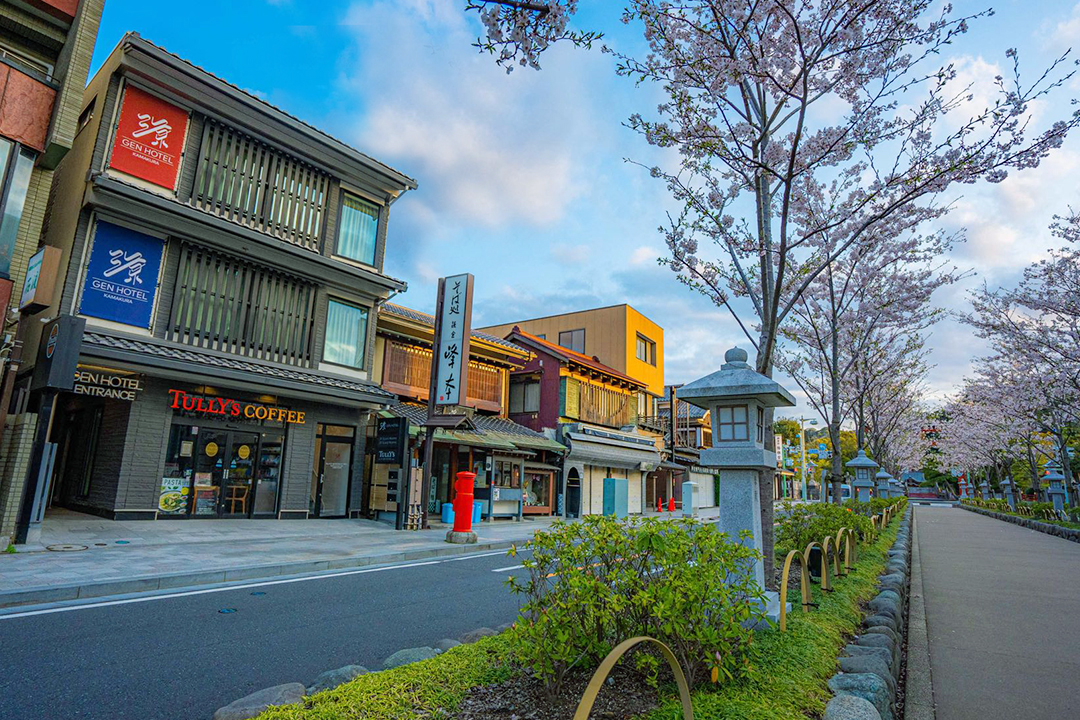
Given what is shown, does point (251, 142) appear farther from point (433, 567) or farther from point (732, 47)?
point (732, 47)

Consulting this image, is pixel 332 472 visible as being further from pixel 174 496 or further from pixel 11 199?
pixel 11 199

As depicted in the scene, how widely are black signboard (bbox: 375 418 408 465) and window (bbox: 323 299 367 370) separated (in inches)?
104

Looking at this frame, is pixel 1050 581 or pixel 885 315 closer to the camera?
pixel 1050 581

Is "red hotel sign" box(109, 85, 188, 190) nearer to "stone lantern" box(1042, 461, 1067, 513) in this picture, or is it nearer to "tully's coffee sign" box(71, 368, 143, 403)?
"tully's coffee sign" box(71, 368, 143, 403)

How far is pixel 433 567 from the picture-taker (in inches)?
422

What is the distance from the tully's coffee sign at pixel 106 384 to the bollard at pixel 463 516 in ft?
26.2

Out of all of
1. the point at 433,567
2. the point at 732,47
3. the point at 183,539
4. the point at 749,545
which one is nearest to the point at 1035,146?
the point at 732,47

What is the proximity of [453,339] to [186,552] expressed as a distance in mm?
8871

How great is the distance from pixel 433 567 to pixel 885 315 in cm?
1436

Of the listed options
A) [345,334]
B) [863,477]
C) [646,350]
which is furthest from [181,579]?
[646,350]

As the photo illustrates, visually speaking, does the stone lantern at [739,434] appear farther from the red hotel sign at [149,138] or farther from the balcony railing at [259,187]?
the red hotel sign at [149,138]

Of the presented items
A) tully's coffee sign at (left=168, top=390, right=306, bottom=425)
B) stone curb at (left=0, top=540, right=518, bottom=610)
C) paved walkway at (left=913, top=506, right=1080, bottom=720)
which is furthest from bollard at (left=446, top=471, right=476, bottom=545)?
paved walkway at (left=913, top=506, right=1080, bottom=720)

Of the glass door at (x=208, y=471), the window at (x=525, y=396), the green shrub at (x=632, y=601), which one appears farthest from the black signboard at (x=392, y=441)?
the green shrub at (x=632, y=601)

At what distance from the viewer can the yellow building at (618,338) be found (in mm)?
35344
